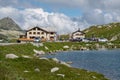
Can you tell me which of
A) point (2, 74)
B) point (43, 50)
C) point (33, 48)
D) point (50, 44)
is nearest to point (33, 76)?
point (2, 74)

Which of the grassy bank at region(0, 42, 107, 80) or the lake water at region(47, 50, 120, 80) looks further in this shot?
the lake water at region(47, 50, 120, 80)

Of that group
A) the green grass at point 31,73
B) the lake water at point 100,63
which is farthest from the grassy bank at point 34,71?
the lake water at point 100,63

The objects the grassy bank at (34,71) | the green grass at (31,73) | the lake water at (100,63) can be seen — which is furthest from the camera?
the lake water at (100,63)

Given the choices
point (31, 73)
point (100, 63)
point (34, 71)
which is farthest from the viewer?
point (100, 63)

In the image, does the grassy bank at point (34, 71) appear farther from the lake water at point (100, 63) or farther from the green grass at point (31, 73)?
the lake water at point (100, 63)

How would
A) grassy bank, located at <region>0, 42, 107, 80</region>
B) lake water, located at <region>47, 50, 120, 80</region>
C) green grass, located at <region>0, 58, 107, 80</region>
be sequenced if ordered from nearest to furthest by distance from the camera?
green grass, located at <region>0, 58, 107, 80</region> → grassy bank, located at <region>0, 42, 107, 80</region> → lake water, located at <region>47, 50, 120, 80</region>

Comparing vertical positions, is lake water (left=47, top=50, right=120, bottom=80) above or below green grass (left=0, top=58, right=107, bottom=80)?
below

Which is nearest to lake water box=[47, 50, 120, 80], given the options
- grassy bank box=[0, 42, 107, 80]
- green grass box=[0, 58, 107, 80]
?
grassy bank box=[0, 42, 107, 80]

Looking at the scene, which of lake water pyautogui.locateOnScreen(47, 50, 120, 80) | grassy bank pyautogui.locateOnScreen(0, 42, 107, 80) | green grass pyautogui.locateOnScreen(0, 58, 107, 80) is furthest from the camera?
lake water pyautogui.locateOnScreen(47, 50, 120, 80)

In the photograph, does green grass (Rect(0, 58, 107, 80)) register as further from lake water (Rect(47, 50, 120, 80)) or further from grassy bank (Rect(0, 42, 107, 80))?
lake water (Rect(47, 50, 120, 80))

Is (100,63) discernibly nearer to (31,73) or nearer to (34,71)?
(34,71)

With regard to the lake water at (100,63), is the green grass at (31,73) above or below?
above

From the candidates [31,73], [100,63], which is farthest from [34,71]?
[100,63]

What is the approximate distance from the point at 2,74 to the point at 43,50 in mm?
126569
